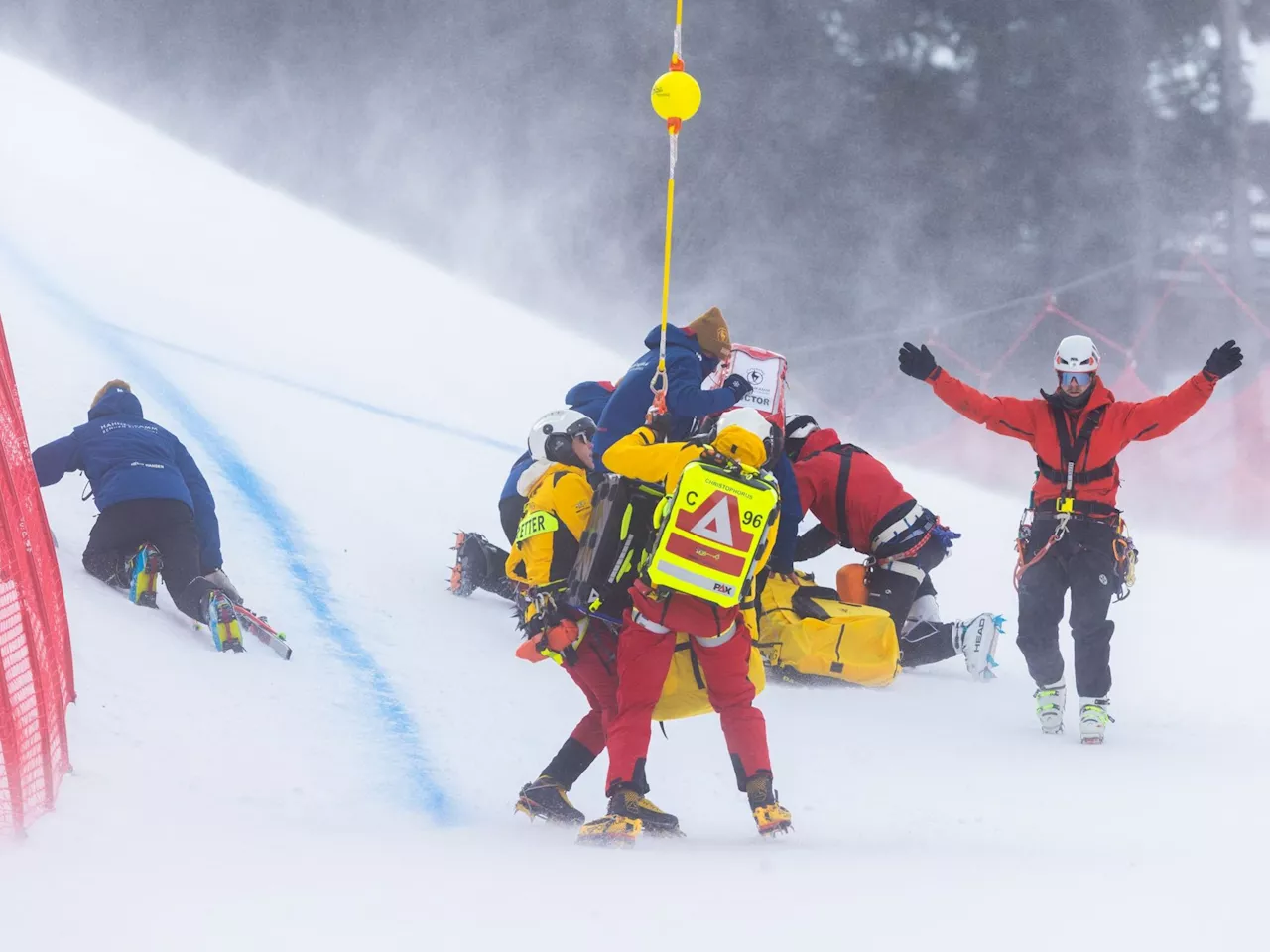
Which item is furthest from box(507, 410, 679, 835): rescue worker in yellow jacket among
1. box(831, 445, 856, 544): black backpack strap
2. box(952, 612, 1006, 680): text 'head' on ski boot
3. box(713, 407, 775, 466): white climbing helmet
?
box(952, 612, 1006, 680): text 'head' on ski boot

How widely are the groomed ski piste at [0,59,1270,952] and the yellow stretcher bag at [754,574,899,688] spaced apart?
0.29 ft

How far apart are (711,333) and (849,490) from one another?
0.84 meters

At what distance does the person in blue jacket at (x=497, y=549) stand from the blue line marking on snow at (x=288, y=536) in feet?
1.58

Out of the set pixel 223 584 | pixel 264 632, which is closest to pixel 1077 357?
pixel 264 632

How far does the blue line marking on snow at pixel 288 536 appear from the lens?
3.77 m

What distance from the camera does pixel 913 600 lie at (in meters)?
5.17

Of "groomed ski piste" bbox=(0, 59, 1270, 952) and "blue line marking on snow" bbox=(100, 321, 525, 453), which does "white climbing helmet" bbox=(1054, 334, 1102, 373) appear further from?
"blue line marking on snow" bbox=(100, 321, 525, 453)

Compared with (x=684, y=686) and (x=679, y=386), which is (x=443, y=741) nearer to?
(x=684, y=686)

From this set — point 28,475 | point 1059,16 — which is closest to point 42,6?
point 1059,16

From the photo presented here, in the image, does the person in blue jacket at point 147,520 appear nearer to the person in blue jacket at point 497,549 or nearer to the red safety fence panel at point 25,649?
the person in blue jacket at point 497,549

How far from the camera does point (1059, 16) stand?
14.1 meters

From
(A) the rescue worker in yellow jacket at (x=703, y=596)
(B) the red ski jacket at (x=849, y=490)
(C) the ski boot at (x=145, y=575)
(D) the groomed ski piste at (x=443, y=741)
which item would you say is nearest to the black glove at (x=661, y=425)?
(A) the rescue worker in yellow jacket at (x=703, y=596)

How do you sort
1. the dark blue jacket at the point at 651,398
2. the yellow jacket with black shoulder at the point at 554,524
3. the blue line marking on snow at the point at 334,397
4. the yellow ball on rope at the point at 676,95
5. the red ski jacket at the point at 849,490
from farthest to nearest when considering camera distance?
the blue line marking on snow at the point at 334,397 → the red ski jacket at the point at 849,490 → the dark blue jacket at the point at 651,398 → the yellow ball on rope at the point at 676,95 → the yellow jacket with black shoulder at the point at 554,524

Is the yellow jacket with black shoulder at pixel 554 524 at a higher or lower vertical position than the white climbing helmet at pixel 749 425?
lower
